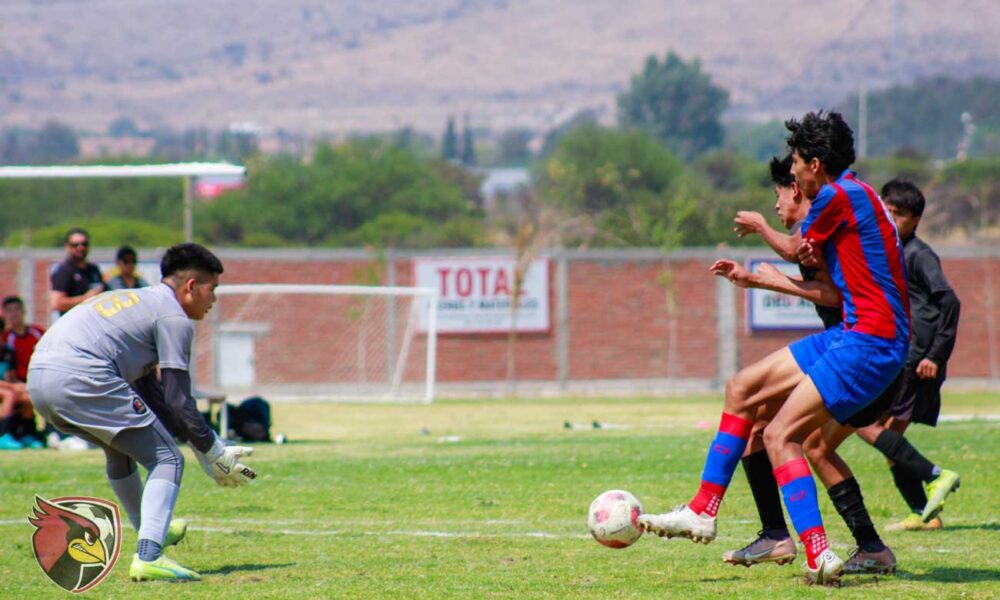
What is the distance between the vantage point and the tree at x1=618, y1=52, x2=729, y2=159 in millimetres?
128500

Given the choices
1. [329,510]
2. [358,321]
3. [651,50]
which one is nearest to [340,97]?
[651,50]

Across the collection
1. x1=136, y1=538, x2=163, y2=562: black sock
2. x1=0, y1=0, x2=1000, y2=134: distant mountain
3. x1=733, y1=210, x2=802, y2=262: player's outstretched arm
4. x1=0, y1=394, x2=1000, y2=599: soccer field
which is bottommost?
x1=0, y1=394, x2=1000, y2=599: soccer field

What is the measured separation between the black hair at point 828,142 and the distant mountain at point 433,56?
139013 millimetres

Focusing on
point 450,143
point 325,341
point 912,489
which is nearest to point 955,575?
point 912,489

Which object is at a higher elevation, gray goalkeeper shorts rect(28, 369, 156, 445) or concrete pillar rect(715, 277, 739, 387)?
gray goalkeeper shorts rect(28, 369, 156, 445)

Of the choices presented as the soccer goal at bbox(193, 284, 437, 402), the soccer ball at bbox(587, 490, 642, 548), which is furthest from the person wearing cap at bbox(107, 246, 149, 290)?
the soccer goal at bbox(193, 284, 437, 402)

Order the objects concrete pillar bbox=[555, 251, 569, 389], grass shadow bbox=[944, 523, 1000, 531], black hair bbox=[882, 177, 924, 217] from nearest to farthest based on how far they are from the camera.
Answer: black hair bbox=[882, 177, 924, 217], grass shadow bbox=[944, 523, 1000, 531], concrete pillar bbox=[555, 251, 569, 389]

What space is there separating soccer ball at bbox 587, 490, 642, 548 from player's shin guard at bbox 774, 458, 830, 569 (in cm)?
81

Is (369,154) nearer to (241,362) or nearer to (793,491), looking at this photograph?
(241,362)

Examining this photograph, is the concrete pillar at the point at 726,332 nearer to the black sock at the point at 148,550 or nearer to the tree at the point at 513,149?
the black sock at the point at 148,550

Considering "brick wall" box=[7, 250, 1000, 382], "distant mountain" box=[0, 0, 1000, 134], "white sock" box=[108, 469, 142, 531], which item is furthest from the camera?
"distant mountain" box=[0, 0, 1000, 134]

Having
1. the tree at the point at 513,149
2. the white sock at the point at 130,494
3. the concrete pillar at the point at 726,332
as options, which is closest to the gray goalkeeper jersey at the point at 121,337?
the white sock at the point at 130,494

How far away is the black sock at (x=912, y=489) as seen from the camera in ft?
30.5

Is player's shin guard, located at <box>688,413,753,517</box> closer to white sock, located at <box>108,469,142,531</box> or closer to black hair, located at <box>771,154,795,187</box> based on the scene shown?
black hair, located at <box>771,154,795,187</box>
